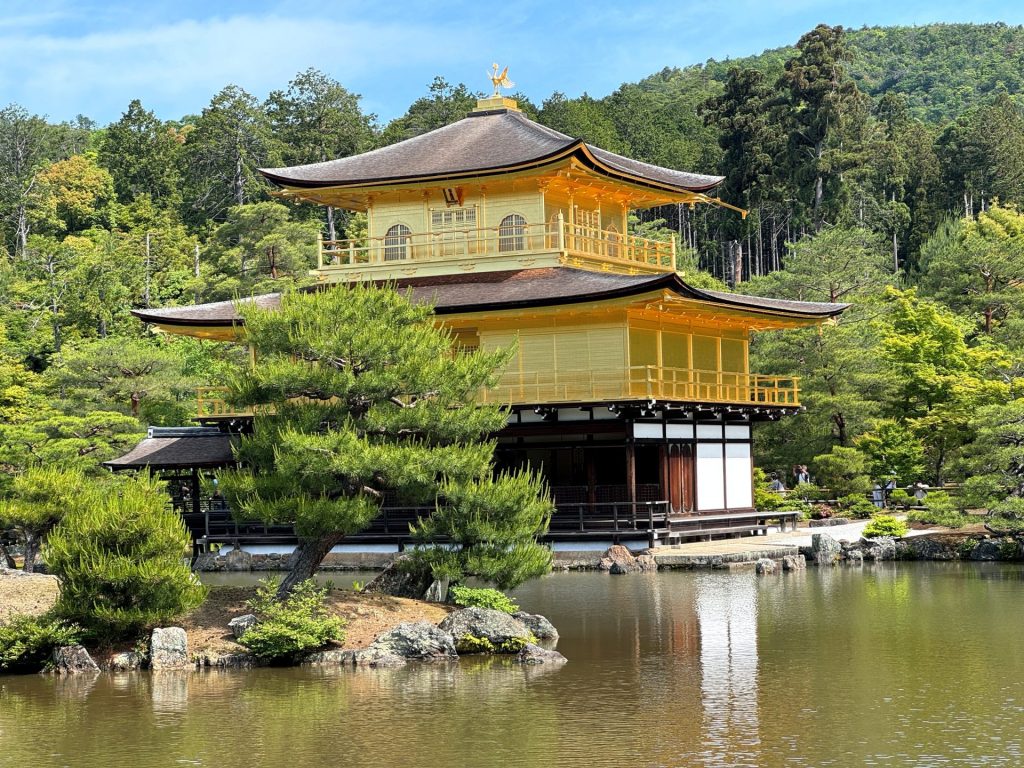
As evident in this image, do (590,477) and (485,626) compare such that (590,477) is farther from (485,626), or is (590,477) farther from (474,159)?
(485,626)

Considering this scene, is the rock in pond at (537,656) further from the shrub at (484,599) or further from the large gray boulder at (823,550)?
the large gray boulder at (823,550)

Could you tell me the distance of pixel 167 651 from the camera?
18328 millimetres

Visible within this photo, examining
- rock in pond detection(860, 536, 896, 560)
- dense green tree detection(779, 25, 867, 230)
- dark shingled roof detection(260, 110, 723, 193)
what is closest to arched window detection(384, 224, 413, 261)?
dark shingled roof detection(260, 110, 723, 193)

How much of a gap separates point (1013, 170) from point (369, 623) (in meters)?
68.1

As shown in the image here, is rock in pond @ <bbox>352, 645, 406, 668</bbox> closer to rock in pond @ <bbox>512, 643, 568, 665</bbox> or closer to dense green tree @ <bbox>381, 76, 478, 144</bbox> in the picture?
rock in pond @ <bbox>512, 643, 568, 665</bbox>

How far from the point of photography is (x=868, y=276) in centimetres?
5478

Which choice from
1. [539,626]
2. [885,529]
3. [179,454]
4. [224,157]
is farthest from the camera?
[224,157]

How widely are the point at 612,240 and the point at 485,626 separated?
22791mm

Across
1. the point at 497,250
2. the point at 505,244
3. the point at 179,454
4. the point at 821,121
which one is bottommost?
the point at 179,454

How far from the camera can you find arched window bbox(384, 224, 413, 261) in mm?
39000

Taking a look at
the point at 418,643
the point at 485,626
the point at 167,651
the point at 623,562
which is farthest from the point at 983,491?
the point at 167,651

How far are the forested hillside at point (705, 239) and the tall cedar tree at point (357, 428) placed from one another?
1326 cm

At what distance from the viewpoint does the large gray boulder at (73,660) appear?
1811 centimetres

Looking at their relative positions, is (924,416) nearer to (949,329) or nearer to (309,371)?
(949,329)
